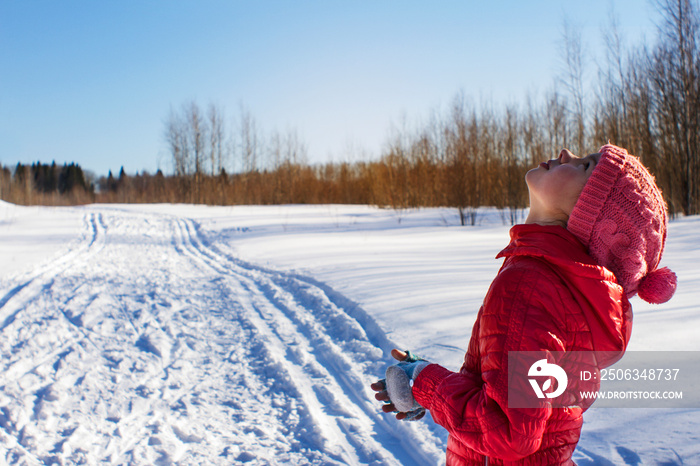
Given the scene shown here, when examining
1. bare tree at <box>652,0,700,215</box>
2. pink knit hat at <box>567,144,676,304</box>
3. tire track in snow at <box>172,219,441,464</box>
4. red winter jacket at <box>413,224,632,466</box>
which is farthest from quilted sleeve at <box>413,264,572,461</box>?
bare tree at <box>652,0,700,215</box>

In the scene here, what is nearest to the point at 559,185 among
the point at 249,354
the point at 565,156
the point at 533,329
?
the point at 565,156

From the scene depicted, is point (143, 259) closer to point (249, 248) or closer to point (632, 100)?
point (249, 248)

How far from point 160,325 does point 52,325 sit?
109 centimetres

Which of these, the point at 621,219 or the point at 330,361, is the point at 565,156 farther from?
the point at 330,361

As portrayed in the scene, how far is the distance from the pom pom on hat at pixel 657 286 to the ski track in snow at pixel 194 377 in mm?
1797

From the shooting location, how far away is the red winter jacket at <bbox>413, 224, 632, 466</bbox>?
1.05 meters

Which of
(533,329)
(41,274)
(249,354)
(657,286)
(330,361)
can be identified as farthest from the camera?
(41,274)

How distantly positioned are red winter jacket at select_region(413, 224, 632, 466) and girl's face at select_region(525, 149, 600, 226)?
2.5 inches

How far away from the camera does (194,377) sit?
3.78 meters

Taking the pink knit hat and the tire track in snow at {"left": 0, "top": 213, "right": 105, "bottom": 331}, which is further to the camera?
the tire track in snow at {"left": 0, "top": 213, "right": 105, "bottom": 331}

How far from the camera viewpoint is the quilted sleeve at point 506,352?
1.04m

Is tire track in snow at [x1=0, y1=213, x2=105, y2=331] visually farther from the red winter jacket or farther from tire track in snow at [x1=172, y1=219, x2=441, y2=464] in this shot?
the red winter jacket

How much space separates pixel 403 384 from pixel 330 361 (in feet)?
9.18

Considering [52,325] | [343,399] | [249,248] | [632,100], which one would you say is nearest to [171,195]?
[249,248]
